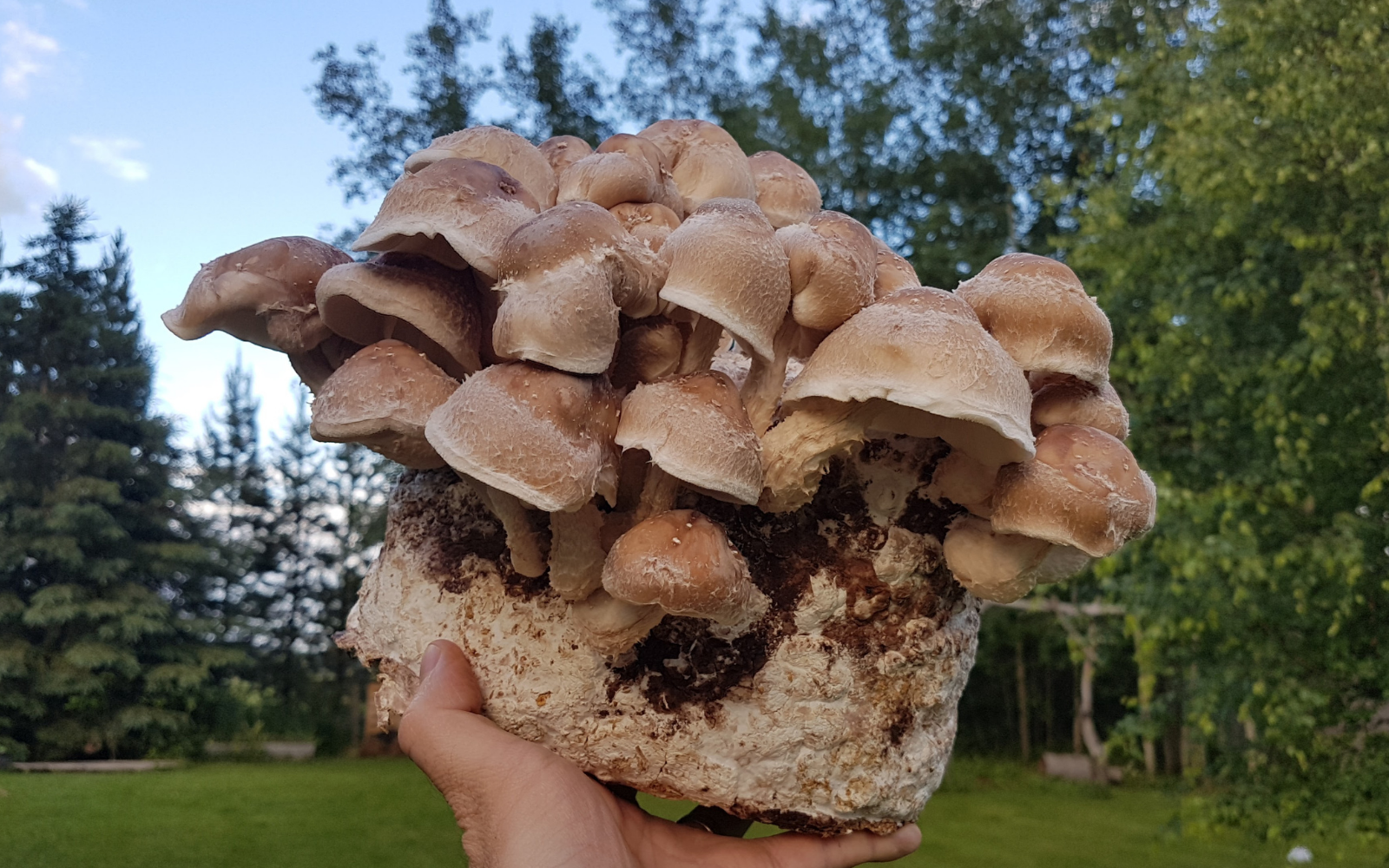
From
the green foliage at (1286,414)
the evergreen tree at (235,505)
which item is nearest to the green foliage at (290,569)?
the evergreen tree at (235,505)

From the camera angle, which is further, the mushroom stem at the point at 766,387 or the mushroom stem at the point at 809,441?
the mushroom stem at the point at 766,387

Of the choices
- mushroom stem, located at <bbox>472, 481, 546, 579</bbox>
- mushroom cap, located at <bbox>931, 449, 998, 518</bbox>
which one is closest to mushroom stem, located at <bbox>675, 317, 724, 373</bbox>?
mushroom stem, located at <bbox>472, 481, 546, 579</bbox>

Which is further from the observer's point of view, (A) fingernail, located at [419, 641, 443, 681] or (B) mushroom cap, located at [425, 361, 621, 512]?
(A) fingernail, located at [419, 641, 443, 681]

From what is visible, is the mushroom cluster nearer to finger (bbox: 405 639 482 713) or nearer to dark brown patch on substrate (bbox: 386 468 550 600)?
dark brown patch on substrate (bbox: 386 468 550 600)

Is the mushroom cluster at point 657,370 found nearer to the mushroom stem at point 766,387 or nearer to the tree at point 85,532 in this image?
the mushroom stem at point 766,387

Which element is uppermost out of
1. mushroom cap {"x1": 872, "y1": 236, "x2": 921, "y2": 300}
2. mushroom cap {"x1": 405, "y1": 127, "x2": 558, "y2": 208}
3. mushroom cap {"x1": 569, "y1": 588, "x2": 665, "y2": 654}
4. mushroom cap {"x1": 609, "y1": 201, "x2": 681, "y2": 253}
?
mushroom cap {"x1": 405, "y1": 127, "x2": 558, "y2": 208}

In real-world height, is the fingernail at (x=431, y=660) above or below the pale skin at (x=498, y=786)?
above
